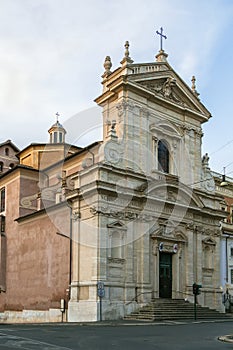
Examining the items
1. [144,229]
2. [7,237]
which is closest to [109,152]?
[144,229]

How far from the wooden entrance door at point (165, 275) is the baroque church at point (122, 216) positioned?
66 millimetres

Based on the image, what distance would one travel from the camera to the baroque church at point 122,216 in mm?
30250

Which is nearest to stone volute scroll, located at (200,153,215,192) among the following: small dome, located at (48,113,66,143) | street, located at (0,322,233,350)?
small dome, located at (48,113,66,143)

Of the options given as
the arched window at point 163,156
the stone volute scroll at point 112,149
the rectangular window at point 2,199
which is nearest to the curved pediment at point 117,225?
the stone volute scroll at point 112,149

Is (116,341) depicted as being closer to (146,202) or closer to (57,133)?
(146,202)

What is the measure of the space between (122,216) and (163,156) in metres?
6.75

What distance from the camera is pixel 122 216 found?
3111cm

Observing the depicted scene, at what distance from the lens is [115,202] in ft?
101

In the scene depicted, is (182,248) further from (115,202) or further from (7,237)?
(7,237)

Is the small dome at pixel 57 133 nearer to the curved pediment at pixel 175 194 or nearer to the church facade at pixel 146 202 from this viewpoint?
the church facade at pixel 146 202

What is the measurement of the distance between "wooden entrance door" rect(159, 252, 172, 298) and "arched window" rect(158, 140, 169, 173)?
577 cm

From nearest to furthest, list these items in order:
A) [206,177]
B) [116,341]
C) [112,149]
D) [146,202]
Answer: [116,341] < [112,149] < [146,202] < [206,177]

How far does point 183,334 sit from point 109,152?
46.5 ft

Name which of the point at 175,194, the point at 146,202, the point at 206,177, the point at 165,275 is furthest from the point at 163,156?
the point at 165,275
